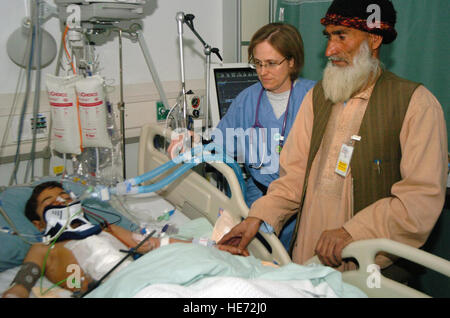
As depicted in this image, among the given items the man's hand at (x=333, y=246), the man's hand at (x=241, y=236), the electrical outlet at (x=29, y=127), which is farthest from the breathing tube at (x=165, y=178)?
the electrical outlet at (x=29, y=127)

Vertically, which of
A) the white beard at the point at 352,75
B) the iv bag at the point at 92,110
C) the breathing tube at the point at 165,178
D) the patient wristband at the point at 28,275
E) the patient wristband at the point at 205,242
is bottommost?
the patient wristband at the point at 28,275

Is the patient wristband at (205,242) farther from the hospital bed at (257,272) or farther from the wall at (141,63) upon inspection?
the wall at (141,63)

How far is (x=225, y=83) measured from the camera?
267cm

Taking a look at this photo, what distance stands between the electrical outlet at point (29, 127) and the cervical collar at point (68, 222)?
616 millimetres

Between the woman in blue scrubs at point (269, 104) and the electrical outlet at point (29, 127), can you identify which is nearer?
the woman in blue scrubs at point (269, 104)

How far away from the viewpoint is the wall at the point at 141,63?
217 cm

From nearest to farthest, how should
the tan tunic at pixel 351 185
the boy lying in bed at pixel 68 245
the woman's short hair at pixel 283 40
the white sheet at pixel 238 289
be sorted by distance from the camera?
the white sheet at pixel 238 289
the tan tunic at pixel 351 185
the boy lying in bed at pixel 68 245
the woman's short hair at pixel 283 40

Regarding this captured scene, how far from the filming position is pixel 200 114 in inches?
111

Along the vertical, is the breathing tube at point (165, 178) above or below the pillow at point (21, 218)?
above

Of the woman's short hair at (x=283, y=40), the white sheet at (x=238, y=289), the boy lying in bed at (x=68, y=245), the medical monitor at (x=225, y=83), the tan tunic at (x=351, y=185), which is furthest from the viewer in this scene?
the medical monitor at (x=225, y=83)

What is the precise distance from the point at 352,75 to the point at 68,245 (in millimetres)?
1443

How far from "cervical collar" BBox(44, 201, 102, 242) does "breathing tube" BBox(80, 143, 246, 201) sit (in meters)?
0.08

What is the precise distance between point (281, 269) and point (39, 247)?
1.08 meters
